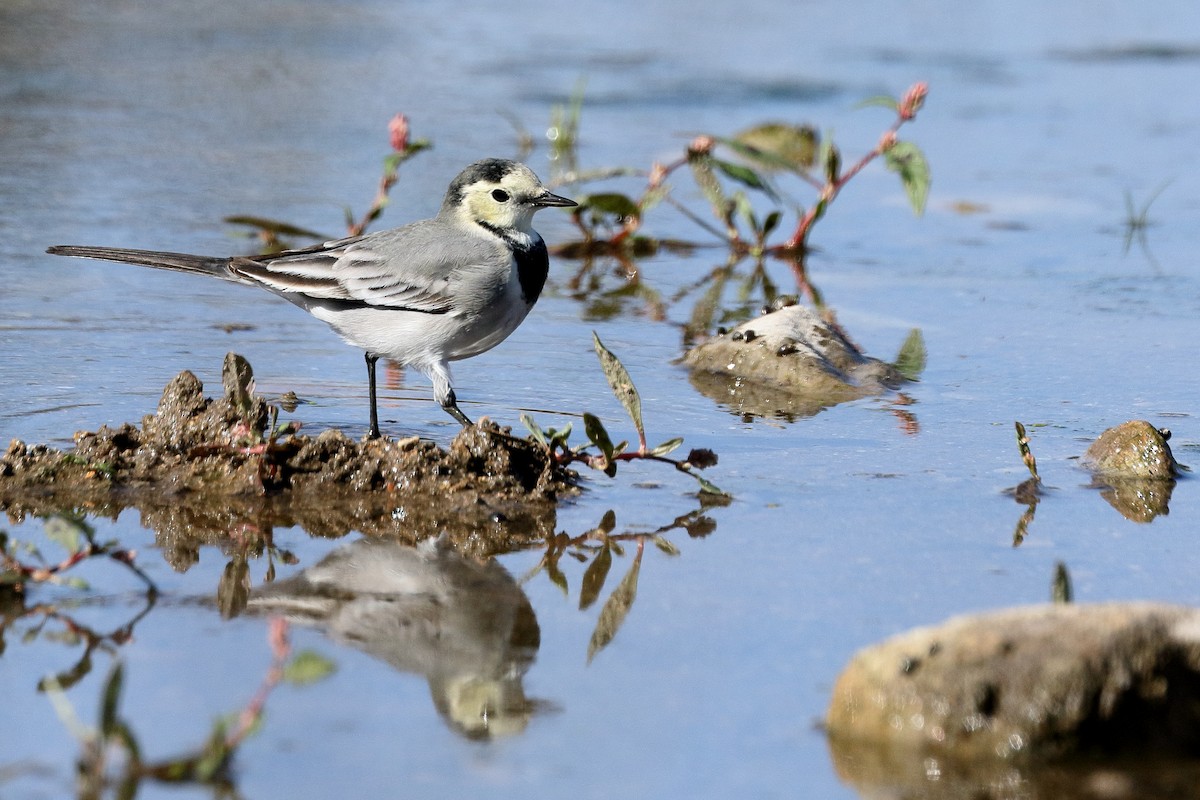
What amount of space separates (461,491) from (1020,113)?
9.34 m

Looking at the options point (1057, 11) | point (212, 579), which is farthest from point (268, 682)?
point (1057, 11)

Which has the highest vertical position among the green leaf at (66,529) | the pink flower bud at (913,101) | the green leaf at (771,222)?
the pink flower bud at (913,101)

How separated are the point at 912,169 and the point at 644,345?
1.88m

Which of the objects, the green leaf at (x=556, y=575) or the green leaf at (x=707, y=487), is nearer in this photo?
the green leaf at (x=556, y=575)

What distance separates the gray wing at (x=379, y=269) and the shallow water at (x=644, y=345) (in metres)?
0.43

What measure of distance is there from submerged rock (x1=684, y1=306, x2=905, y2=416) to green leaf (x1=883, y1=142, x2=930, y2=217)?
4.61ft

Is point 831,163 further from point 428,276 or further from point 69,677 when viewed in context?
point 69,677

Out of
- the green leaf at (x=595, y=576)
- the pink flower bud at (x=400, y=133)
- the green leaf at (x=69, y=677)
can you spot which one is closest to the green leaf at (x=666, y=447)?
the green leaf at (x=595, y=576)

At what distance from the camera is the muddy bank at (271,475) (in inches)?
188

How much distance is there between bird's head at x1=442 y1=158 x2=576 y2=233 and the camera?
630 centimetres

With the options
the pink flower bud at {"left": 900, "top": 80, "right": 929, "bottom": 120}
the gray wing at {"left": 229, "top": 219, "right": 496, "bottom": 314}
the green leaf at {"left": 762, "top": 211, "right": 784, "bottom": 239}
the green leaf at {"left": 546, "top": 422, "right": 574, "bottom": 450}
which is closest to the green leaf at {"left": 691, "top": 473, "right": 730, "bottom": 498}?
the green leaf at {"left": 546, "top": 422, "right": 574, "bottom": 450}

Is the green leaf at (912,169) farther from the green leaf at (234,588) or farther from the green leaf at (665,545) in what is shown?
the green leaf at (234,588)

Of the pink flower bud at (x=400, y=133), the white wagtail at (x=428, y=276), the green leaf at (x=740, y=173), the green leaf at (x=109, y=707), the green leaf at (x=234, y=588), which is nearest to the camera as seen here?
the green leaf at (x=109, y=707)

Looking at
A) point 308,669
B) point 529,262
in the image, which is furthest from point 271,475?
point 308,669
